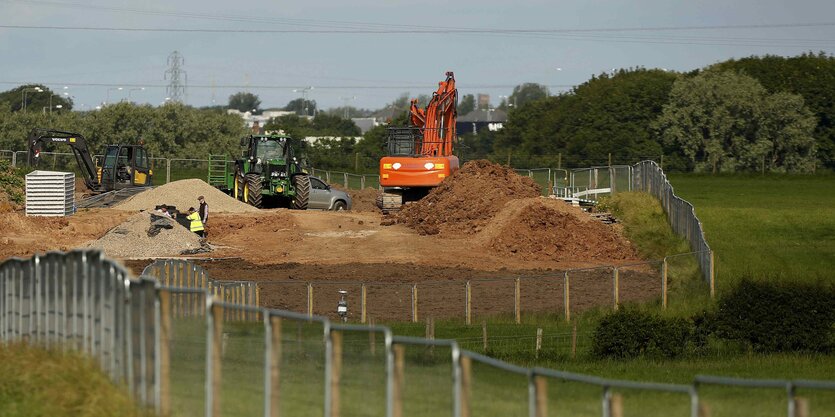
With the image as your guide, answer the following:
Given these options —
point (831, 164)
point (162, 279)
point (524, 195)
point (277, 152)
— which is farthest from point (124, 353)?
point (831, 164)

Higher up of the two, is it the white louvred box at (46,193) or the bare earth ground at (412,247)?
the white louvred box at (46,193)

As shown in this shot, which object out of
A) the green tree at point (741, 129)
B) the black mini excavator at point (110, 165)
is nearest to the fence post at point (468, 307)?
the black mini excavator at point (110, 165)

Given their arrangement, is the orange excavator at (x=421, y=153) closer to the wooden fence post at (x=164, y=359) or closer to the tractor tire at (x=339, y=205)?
the tractor tire at (x=339, y=205)

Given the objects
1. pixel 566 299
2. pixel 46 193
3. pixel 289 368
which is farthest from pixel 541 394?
pixel 46 193

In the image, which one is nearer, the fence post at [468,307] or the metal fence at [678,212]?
the fence post at [468,307]

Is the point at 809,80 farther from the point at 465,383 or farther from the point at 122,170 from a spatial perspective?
the point at 465,383

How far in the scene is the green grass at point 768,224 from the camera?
39719mm

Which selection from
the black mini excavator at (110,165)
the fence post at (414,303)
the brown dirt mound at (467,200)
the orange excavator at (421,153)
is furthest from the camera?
the black mini excavator at (110,165)

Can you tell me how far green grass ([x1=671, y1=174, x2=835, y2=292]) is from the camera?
3972cm

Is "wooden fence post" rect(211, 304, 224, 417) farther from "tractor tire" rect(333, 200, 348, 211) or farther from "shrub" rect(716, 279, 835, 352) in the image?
"tractor tire" rect(333, 200, 348, 211)

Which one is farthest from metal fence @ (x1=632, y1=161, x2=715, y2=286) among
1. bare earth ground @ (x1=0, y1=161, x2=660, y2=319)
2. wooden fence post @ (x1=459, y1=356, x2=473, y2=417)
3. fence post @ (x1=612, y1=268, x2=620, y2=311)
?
wooden fence post @ (x1=459, y1=356, x2=473, y2=417)

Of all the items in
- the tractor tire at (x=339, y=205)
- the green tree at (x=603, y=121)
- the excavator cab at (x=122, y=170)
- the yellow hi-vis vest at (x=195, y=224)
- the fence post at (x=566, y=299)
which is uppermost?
the green tree at (x=603, y=121)

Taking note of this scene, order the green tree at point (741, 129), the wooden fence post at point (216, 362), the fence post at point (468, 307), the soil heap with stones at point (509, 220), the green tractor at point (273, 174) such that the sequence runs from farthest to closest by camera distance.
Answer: the green tree at point (741, 129) → the green tractor at point (273, 174) → the soil heap with stones at point (509, 220) → the fence post at point (468, 307) → the wooden fence post at point (216, 362)

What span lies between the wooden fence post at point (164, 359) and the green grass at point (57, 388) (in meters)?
0.35
